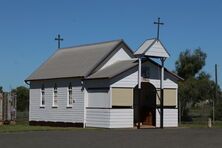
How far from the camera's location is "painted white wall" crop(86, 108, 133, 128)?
138 ft

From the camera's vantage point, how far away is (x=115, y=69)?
44.2m

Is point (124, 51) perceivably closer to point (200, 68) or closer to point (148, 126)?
point (148, 126)

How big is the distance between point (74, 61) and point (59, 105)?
14.0 feet

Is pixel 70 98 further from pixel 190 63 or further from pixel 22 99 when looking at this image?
pixel 22 99

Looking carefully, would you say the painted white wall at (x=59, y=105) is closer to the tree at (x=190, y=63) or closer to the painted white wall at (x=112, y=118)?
the painted white wall at (x=112, y=118)

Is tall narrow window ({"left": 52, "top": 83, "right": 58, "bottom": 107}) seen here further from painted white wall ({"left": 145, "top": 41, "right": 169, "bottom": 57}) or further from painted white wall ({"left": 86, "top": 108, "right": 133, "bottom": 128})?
painted white wall ({"left": 145, "top": 41, "right": 169, "bottom": 57})

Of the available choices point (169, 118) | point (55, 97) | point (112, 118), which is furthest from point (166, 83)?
point (55, 97)

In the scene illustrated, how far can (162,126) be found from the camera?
45000mm

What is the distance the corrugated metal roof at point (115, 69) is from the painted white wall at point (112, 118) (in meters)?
2.69

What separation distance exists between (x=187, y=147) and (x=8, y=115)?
30592 mm

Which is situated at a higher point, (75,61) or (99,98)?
(75,61)

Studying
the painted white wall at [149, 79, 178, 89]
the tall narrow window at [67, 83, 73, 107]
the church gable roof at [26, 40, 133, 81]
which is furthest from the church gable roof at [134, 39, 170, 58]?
the tall narrow window at [67, 83, 73, 107]

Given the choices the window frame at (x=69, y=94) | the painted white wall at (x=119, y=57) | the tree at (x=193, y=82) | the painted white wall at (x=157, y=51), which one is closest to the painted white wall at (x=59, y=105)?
the window frame at (x=69, y=94)

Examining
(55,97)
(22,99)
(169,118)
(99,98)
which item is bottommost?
(169,118)
